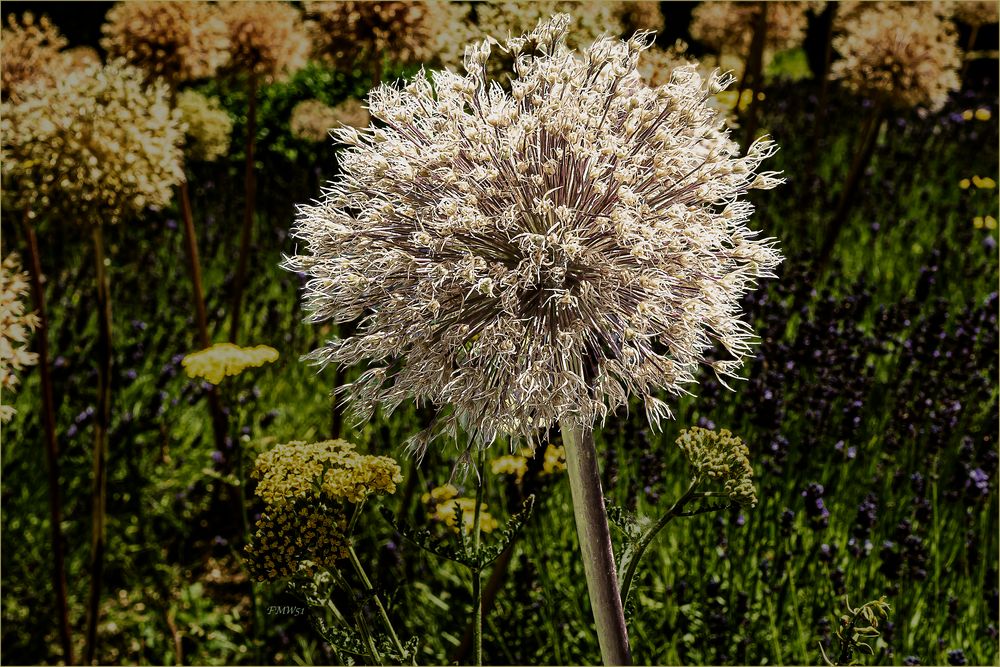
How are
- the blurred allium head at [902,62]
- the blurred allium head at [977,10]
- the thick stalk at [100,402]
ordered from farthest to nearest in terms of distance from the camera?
1. the blurred allium head at [977,10]
2. the blurred allium head at [902,62]
3. the thick stalk at [100,402]

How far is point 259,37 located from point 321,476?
8.38 feet

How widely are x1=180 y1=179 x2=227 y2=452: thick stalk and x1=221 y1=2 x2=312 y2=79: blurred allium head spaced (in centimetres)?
66

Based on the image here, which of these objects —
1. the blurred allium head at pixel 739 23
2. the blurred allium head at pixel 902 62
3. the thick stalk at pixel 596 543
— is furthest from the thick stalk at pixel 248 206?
the blurred allium head at pixel 739 23

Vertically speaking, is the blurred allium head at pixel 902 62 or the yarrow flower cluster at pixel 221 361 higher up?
the blurred allium head at pixel 902 62

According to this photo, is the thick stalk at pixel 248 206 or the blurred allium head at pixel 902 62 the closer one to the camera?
the thick stalk at pixel 248 206

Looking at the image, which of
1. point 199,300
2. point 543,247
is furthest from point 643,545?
point 199,300

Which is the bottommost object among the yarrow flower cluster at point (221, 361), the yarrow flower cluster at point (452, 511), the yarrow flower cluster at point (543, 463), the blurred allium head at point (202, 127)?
the yarrow flower cluster at point (452, 511)

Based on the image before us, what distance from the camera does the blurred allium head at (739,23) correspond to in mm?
6578

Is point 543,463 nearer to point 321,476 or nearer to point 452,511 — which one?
point 452,511

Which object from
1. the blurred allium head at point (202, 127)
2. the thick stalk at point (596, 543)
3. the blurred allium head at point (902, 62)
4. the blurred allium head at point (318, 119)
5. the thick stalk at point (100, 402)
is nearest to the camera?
the thick stalk at point (596, 543)

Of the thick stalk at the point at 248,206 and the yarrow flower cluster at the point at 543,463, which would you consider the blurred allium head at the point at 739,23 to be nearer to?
the thick stalk at the point at 248,206

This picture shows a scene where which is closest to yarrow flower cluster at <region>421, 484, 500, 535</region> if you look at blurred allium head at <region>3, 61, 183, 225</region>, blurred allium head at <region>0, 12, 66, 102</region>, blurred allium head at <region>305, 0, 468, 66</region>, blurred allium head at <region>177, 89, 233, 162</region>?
blurred allium head at <region>3, 61, 183, 225</region>

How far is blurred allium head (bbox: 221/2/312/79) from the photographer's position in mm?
3963

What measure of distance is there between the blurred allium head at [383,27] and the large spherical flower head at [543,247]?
172cm
